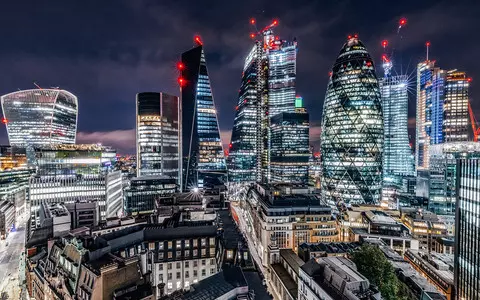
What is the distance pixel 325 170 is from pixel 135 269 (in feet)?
398

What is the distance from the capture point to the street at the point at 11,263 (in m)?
51.6

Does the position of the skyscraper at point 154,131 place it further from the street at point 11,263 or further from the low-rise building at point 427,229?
the low-rise building at point 427,229

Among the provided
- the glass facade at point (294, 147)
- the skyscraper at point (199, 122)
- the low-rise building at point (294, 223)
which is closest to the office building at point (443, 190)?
the low-rise building at point (294, 223)

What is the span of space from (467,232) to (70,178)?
10841 cm

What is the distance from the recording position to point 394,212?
85.2 metres

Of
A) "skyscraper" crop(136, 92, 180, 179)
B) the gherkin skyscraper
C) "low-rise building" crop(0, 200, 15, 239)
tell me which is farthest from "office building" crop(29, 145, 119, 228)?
the gherkin skyscraper

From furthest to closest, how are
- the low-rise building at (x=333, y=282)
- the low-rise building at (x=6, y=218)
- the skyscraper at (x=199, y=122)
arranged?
the skyscraper at (x=199, y=122) < the low-rise building at (x=6, y=218) < the low-rise building at (x=333, y=282)

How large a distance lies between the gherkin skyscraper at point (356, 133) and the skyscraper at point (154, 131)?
96.2m

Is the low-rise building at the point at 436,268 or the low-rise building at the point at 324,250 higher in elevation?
the low-rise building at the point at 324,250

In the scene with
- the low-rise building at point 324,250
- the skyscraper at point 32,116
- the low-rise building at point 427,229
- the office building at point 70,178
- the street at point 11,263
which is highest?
the skyscraper at point 32,116

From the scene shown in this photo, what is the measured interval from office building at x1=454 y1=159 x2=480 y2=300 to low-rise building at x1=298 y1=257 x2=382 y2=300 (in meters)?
23.8

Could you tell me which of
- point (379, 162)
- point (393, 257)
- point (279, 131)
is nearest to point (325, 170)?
point (379, 162)

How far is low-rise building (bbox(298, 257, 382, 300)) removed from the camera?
28000mm

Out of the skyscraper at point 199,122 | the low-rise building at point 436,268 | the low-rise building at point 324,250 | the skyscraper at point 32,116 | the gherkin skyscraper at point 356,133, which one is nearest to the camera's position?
the low-rise building at point 436,268
